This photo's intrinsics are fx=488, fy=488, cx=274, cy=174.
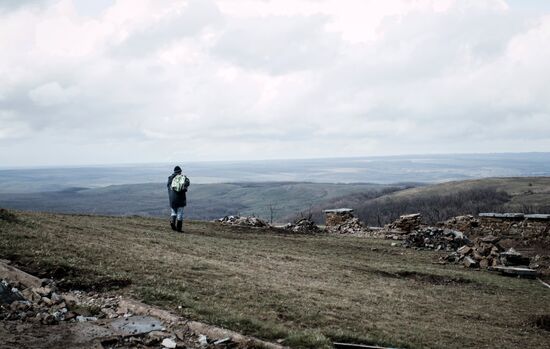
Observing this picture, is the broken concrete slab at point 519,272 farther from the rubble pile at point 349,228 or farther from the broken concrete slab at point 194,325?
the broken concrete slab at point 194,325

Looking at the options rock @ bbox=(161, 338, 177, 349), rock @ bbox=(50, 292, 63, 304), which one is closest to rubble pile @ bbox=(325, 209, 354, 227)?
rock @ bbox=(50, 292, 63, 304)

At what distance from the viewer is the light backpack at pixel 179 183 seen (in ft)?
74.5

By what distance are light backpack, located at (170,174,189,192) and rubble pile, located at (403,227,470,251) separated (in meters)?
13.6

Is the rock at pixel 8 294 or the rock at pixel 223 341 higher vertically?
the rock at pixel 8 294

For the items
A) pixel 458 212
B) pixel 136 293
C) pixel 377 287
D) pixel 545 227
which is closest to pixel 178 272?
pixel 136 293

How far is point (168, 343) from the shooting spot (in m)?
8.17

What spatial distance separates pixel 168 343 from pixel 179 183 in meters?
15.1

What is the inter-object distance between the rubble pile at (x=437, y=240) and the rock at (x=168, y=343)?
2224 centimetres

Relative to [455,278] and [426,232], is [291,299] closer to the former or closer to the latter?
[455,278]

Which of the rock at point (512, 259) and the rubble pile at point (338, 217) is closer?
the rock at point (512, 259)

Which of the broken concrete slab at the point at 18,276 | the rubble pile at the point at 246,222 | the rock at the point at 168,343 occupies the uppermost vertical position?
the broken concrete slab at the point at 18,276

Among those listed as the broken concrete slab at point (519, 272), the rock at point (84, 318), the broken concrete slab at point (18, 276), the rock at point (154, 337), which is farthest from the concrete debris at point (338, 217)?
the rock at point (154, 337)

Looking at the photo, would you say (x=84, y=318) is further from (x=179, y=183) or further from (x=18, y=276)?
(x=179, y=183)

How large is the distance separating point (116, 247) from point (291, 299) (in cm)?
623
